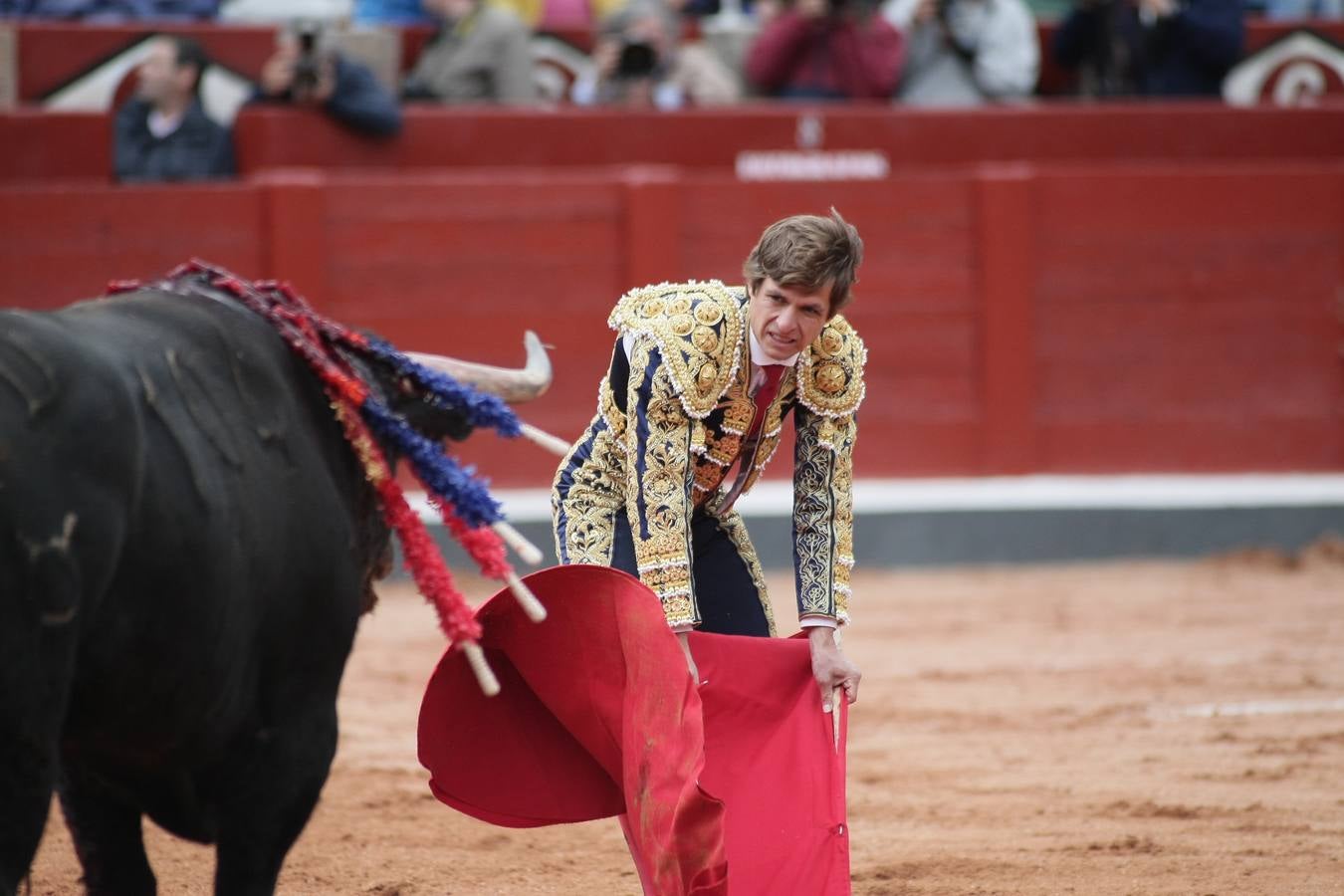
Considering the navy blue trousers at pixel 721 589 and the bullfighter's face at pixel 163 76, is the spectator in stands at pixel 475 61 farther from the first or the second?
the navy blue trousers at pixel 721 589

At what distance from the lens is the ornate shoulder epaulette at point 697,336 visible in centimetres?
268

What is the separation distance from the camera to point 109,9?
24.6 feet

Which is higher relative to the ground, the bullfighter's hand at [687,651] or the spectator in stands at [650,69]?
the spectator in stands at [650,69]

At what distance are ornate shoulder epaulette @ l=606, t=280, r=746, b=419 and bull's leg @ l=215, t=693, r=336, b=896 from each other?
699 millimetres

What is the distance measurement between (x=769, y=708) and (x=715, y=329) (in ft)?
2.02

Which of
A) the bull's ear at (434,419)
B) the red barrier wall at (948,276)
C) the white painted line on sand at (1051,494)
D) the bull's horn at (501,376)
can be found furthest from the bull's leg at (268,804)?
the red barrier wall at (948,276)

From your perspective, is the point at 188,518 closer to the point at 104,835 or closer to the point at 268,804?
the point at 268,804

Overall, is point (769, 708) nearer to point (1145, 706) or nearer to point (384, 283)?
point (1145, 706)

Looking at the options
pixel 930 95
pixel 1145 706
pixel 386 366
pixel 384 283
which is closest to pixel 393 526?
pixel 386 366

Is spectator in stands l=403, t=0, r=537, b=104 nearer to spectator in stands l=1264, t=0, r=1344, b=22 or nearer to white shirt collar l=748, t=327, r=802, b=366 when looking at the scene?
spectator in stands l=1264, t=0, r=1344, b=22

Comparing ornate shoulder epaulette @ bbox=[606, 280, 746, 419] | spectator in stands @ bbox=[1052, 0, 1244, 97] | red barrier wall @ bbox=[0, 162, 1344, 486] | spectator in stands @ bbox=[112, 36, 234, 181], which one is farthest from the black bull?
spectator in stands @ bbox=[1052, 0, 1244, 97]

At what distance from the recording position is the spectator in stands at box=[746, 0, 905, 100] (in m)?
7.50

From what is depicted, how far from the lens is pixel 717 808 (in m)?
2.58

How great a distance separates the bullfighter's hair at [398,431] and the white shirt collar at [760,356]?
377 millimetres
